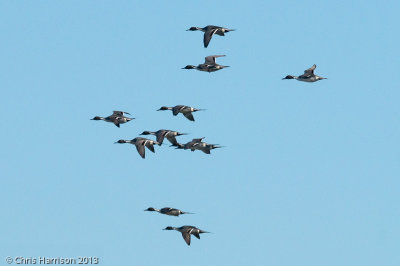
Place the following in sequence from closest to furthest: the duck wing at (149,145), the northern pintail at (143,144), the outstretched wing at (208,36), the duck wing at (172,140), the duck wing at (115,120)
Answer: the outstretched wing at (208,36), the northern pintail at (143,144), the duck wing at (149,145), the duck wing at (172,140), the duck wing at (115,120)

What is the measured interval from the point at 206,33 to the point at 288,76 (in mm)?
19706

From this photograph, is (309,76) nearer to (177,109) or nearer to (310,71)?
(310,71)

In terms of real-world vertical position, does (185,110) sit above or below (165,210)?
above

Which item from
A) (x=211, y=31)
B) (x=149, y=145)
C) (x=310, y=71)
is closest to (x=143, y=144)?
(x=149, y=145)

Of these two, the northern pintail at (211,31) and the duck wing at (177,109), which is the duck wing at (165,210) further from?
the northern pintail at (211,31)

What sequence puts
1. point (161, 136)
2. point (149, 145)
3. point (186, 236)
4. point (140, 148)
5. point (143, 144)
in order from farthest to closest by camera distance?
1. point (161, 136)
2. point (149, 145)
3. point (143, 144)
4. point (140, 148)
5. point (186, 236)

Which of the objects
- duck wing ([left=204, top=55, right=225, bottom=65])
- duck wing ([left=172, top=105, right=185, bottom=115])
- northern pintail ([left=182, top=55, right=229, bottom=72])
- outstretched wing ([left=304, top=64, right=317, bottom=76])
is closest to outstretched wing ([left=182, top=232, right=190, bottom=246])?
duck wing ([left=172, top=105, right=185, bottom=115])

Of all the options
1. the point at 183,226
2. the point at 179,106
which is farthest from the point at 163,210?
the point at 179,106

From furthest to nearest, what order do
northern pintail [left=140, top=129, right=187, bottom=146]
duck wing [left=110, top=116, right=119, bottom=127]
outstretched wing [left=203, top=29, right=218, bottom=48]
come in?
duck wing [left=110, top=116, right=119, bottom=127] < northern pintail [left=140, top=129, right=187, bottom=146] < outstretched wing [left=203, top=29, right=218, bottom=48]

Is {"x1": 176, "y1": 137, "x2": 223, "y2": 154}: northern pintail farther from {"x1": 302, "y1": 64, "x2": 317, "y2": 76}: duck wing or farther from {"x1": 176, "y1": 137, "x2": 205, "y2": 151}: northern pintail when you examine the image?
{"x1": 302, "y1": 64, "x2": 317, "y2": 76}: duck wing

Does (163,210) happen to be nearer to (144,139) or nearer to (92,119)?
(144,139)

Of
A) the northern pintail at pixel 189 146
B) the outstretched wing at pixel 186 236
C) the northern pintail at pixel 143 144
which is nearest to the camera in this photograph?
the outstretched wing at pixel 186 236

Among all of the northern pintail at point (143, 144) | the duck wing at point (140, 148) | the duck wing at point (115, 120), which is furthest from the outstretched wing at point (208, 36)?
the duck wing at point (115, 120)

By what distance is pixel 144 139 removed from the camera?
116500 millimetres
